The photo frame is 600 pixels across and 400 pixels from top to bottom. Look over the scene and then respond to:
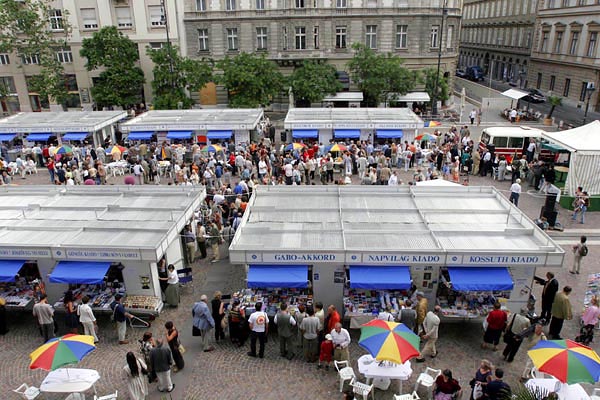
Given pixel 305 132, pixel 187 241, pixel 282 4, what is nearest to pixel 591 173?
pixel 305 132

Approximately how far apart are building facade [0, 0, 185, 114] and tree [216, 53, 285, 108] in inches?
356

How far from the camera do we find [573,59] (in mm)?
45844

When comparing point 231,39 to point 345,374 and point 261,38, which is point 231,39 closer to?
point 261,38

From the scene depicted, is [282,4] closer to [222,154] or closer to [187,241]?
[222,154]

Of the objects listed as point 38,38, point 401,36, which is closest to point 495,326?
point 401,36

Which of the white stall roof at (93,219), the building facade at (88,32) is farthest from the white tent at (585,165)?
the building facade at (88,32)

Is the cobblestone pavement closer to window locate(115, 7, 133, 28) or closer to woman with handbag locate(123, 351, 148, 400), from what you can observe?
woman with handbag locate(123, 351, 148, 400)

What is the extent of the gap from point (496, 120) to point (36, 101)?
42.5 m

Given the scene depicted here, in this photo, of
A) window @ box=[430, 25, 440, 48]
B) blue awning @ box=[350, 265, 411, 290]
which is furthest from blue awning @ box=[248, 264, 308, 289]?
window @ box=[430, 25, 440, 48]

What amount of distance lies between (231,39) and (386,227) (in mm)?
34720

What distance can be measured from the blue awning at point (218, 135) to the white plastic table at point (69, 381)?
1851 cm

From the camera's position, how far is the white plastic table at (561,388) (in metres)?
8.80

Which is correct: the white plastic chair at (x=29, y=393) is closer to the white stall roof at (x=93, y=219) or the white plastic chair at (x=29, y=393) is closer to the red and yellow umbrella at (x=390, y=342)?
the white stall roof at (x=93, y=219)

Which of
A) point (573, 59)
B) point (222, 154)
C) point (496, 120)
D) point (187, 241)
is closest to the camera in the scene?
point (187, 241)
